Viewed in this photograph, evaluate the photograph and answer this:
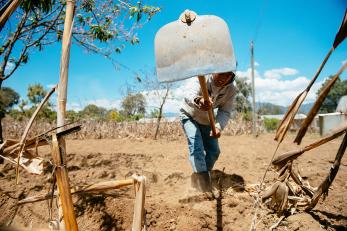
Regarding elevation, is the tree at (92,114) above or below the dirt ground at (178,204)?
above

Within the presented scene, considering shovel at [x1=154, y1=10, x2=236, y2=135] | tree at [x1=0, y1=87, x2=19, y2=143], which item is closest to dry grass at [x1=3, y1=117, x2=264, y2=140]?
tree at [x1=0, y1=87, x2=19, y2=143]

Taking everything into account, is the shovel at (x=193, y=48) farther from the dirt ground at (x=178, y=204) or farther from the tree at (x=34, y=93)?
the tree at (x=34, y=93)

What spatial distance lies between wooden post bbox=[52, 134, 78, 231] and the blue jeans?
1829mm

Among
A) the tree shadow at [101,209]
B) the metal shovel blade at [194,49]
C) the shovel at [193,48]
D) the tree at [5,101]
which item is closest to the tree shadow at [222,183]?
the tree shadow at [101,209]

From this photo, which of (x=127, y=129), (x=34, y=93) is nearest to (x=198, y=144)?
(x=127, y=129)

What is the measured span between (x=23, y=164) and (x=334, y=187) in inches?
112

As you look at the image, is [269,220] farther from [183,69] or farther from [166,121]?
[166,121]

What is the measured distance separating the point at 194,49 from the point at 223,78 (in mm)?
571

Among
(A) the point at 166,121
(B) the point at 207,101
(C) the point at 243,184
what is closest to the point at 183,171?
(C) the point at 243,184

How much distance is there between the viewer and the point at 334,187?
2668 mm

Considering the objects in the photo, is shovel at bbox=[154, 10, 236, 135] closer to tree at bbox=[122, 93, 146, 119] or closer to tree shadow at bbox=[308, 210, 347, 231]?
tree shadow at bbox=[308, 210, 347, 231]

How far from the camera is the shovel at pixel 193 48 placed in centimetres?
209

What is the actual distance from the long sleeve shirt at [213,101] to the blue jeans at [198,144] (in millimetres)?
95

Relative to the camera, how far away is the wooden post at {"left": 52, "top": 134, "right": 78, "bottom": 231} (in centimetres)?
127
